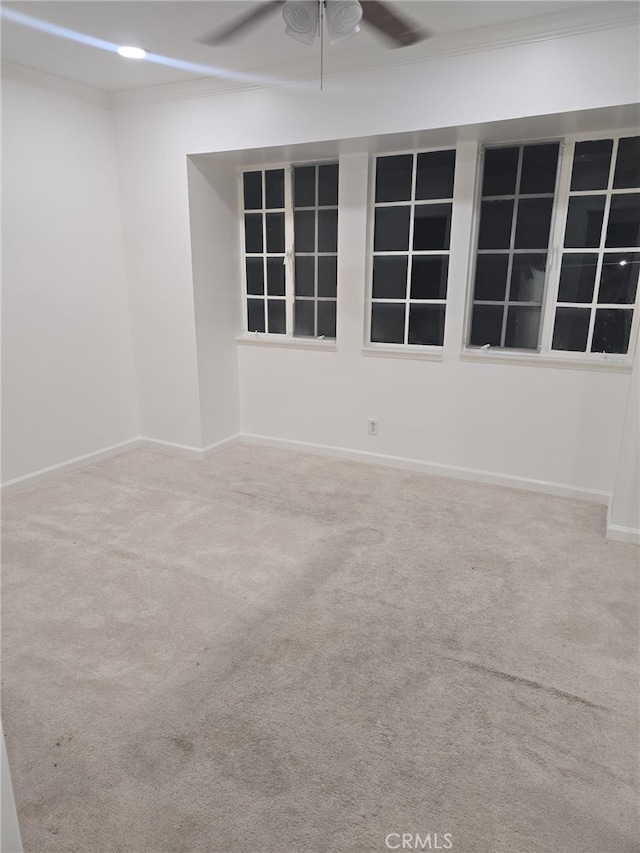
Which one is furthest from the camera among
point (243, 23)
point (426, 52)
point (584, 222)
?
point (584, 222)

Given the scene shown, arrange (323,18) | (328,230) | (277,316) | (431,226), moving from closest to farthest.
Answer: (323,18)
(431,226)
(328,230)
(277,316)

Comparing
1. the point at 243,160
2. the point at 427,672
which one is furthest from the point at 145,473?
the point at 427,672

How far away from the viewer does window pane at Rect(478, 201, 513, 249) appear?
136 inches

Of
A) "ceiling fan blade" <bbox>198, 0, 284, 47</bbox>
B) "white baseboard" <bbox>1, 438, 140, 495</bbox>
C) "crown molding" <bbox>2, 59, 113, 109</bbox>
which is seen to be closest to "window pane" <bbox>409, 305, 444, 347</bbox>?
"ceiling fan blade" <bbox>198, 0, 284, 47</bbox>

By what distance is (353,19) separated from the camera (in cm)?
206

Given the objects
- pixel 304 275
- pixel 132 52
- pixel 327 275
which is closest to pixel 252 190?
pixel 304 275

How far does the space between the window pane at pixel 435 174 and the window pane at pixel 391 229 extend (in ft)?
0.56

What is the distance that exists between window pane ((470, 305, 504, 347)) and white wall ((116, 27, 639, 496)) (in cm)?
15

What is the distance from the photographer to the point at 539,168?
3.33 metres

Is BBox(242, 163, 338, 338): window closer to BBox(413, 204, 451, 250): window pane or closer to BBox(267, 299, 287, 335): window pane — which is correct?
BBox(267, 299, 287, 335): window pane

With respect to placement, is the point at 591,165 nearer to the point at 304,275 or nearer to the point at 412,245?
the point at 412,245

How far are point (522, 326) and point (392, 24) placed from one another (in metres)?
1.94

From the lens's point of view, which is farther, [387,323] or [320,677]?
[387,323]

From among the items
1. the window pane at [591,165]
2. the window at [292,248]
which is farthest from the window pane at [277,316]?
the window pane at [591,165]
